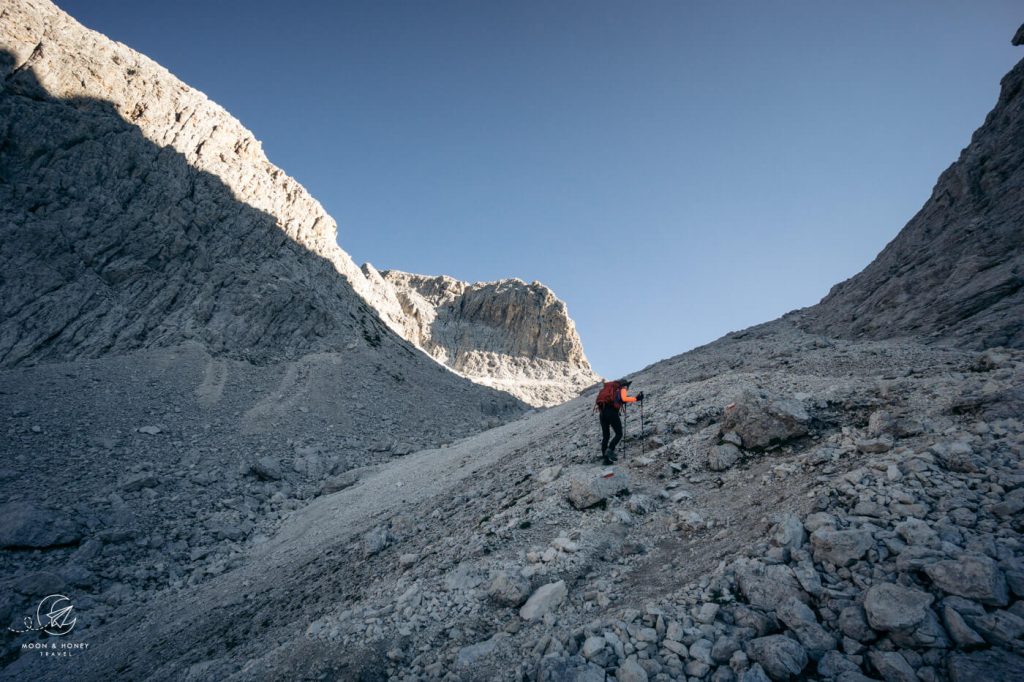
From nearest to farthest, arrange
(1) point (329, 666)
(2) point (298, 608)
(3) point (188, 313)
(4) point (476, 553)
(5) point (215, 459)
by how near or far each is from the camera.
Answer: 1. (1) point (329, 666)
2. (4) point (476, 553)
3. (2) point (298, 608)
4. (5) point (215, 459)
5. (3) point (188, 313)

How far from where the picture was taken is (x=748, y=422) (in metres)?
7.60

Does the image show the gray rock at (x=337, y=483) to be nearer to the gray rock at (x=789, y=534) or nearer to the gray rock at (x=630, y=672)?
the gray rock at (x=630, y=672)

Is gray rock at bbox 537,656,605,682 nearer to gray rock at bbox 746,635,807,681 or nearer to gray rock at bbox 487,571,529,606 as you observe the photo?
gray rock at bbox 487,571,529,606

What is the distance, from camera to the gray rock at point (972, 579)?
10.4 feet

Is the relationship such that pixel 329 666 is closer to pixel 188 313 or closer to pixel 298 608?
pixel 298 608

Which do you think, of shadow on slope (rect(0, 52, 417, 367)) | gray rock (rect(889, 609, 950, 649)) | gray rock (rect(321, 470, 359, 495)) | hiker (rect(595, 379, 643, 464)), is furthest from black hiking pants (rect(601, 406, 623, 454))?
shadow on slope (rect(0, 52, 417, 367))

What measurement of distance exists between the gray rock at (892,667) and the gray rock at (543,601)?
2979mm

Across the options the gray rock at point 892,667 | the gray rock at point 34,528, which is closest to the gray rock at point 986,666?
the gray rock at point 892,667

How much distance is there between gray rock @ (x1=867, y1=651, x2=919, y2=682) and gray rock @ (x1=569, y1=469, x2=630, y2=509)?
13.6 feet

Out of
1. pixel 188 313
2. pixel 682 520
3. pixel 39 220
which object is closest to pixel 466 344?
pixel 188 313

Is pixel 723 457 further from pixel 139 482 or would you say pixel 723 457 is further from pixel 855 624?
pixel 139 482

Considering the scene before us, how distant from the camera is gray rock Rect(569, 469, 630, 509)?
712cm

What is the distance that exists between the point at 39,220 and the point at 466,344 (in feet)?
185

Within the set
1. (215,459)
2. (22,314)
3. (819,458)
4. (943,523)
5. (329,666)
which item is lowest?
(329,666)
